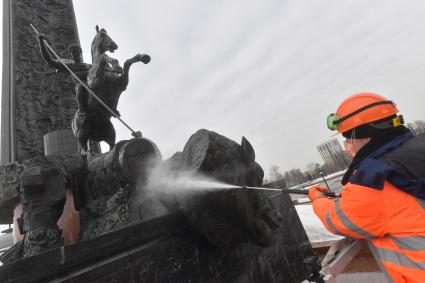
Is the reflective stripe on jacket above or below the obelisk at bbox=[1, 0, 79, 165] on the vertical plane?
below

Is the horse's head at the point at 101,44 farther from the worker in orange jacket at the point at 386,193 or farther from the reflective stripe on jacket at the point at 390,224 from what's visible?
the reflective stripe on jacket at the point at 390,224

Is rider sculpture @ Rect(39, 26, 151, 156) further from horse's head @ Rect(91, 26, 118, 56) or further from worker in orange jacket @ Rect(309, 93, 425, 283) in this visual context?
worker in orange jacket @ Rect(309, 93, 425, 283)

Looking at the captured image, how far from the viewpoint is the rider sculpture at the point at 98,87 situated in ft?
11.1

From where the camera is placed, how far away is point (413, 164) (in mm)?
1371

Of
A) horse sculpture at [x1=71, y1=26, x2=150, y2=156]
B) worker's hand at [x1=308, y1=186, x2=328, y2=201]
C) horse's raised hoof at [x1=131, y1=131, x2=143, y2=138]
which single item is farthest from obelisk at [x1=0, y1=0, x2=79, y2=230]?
worker's hand at [x1=308, y1=186, x2=328, y2=201]

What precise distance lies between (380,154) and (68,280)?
7.03 feet

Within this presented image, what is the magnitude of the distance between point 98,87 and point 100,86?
0.03 metres

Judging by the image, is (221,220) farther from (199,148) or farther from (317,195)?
(317,195)

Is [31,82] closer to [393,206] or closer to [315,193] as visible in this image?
[315,193]

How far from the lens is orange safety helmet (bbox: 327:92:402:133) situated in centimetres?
168

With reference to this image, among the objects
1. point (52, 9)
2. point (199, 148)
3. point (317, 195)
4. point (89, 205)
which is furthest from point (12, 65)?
point (317, 195)

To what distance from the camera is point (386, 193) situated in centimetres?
143

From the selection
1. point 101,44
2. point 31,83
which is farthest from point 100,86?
point 31,83

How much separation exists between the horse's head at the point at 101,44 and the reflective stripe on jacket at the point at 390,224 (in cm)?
342
